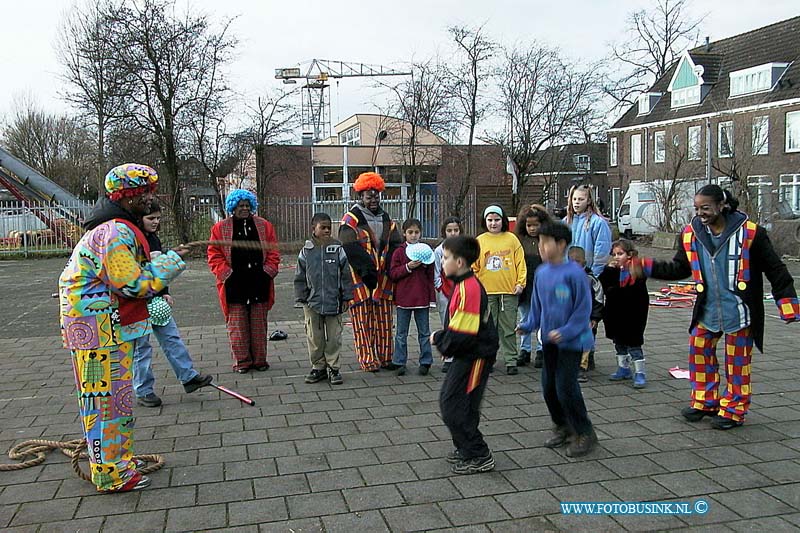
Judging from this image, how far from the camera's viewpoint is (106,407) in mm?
4289

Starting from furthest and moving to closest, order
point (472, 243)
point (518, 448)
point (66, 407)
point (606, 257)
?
1. point (606, 257)
2. point (66, 407)
3. point (518, 448)
4. point (472, 243)

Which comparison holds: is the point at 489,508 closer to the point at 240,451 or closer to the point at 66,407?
the point at 240,451

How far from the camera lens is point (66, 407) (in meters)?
6.23

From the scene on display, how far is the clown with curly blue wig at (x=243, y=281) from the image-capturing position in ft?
24.1

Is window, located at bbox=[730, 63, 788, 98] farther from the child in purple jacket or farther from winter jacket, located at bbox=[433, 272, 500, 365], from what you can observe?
winter jacket, located at bbox=[433, 272, 500, 365]

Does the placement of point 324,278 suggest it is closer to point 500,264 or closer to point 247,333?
point 247,333

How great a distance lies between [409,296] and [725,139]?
65.2ft

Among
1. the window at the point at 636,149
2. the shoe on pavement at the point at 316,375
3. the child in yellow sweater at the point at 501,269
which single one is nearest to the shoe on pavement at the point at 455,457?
the shoe on pavement at the point at 316,375

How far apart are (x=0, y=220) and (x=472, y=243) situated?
2244 centimetres

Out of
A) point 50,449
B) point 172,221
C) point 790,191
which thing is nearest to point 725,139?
point 790,191

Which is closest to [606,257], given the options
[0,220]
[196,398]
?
[196,398]

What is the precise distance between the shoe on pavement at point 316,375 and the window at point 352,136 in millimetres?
27250

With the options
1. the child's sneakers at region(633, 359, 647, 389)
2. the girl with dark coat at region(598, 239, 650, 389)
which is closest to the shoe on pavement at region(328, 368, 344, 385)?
the girl with dark coat at region(598, 239, 650, 389)

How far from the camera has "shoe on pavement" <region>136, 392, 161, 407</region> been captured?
6.21 metres
